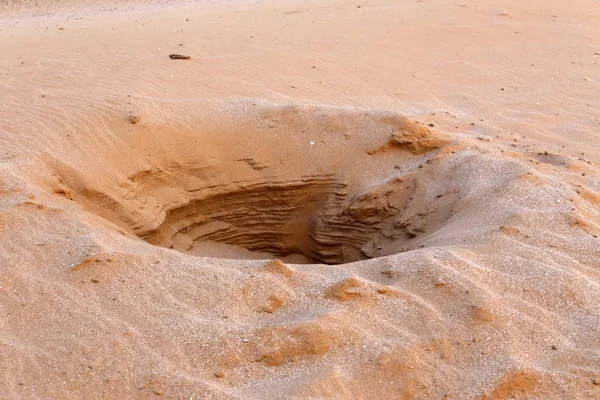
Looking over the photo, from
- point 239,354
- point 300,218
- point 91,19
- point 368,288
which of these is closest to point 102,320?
point 239,354

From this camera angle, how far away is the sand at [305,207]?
3.01 m

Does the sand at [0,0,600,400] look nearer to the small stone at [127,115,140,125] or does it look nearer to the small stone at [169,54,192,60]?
the small stone at [127,115,140,125]

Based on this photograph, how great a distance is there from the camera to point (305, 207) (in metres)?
6.05

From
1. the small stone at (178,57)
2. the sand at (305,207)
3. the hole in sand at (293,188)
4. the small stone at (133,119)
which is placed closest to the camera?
the sand at (305,207)

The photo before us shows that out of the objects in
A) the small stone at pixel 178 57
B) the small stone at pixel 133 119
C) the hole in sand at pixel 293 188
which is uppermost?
the small stone at pixel 133 119

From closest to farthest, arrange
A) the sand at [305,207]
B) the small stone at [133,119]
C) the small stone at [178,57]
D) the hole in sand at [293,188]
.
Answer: the sand at [305,207] < the hole in sand at [293,188] < the small stone at [133,119] < the small stone at [178,57]

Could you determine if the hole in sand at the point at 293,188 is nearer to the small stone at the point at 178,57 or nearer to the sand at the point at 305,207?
the sand at the point at 305,207

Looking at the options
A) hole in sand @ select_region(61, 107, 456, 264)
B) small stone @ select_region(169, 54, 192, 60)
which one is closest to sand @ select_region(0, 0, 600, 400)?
hole in sand @ select_region(61, 107, 456, 264)

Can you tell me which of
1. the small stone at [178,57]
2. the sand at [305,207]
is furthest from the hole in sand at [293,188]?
the small stone at [178,57]

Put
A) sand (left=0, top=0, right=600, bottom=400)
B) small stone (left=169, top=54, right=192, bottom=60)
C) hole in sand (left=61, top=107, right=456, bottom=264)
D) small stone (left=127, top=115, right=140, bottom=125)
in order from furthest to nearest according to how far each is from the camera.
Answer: small stone (left=169, top=54, right=192, bottom=60) < small stone (left=127, top=115, right=140, bottom=125) < hole in sand (left=61, top=107, right=456, bottom=264) < sand (left=0, top=0, right=600, bottom=400)

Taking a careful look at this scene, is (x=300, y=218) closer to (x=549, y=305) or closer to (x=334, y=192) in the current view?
(x=334, y=192)

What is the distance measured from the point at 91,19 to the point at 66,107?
24.3 ft

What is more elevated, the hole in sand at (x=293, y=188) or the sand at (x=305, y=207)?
the sand at (x=305, y=207)

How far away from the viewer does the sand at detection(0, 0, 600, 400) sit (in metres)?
3.01
